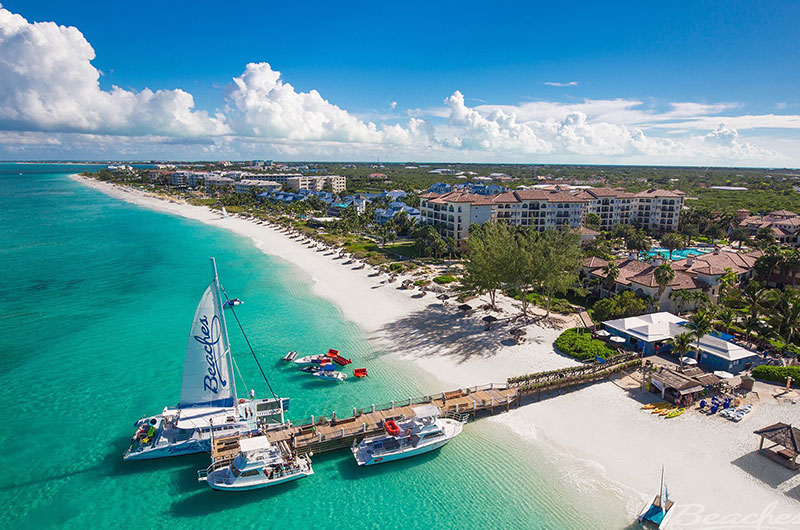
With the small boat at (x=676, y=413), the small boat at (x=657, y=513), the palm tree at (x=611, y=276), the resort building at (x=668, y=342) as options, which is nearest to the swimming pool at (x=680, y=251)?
the palm tree at (x=611, y=276)

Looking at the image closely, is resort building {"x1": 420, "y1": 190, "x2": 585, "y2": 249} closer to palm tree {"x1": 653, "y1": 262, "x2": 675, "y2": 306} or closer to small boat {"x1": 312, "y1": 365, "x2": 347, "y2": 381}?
palm tree {"x1": 653, "y1": 262, "x2": 675, "y2": 306}

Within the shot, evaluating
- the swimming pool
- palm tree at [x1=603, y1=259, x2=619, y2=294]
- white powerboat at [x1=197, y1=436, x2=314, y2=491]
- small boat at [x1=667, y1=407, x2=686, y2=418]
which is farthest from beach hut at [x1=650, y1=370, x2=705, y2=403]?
the swimming pool

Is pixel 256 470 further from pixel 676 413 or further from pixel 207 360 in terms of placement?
pixel 676 413

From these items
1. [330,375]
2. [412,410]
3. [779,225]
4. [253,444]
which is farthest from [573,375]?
[779,225]

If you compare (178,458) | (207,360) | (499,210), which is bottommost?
(178,458)

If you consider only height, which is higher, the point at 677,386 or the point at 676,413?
the point at 677,386

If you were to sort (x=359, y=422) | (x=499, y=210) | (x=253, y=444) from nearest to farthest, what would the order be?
(x=253, y=444)
(x=359, y=422)
(x=499, y=210)

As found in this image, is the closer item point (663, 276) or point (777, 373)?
point (777, 373)

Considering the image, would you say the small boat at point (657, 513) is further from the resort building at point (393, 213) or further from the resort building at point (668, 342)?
the resort building at point (393, 213)
